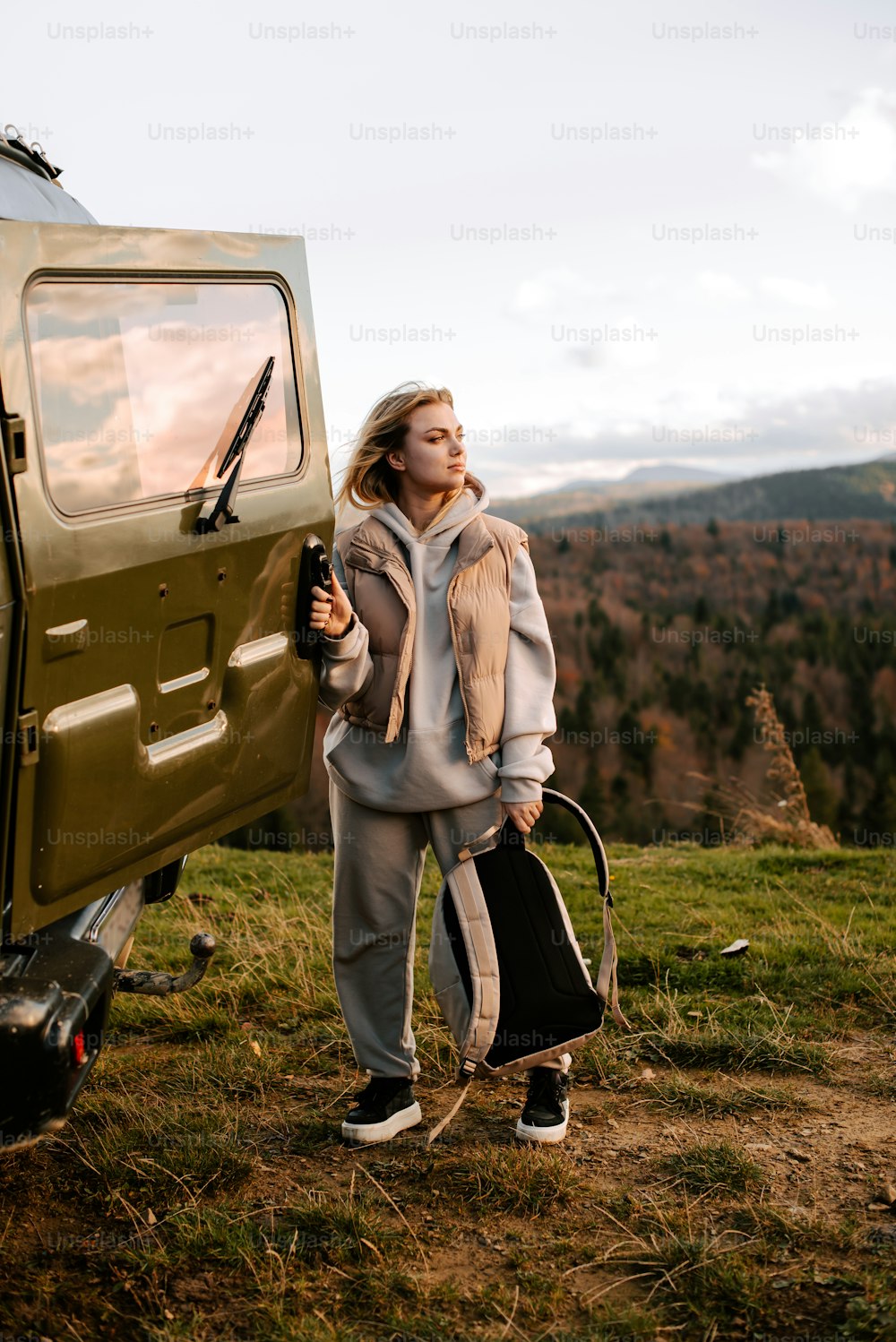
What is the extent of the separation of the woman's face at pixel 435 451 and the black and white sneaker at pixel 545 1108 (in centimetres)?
169

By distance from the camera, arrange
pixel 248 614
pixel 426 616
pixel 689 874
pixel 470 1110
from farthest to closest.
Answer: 1. pixel 689 874
2. pixel 470 1110
3. pixel 426 616
4. pixel 248 614

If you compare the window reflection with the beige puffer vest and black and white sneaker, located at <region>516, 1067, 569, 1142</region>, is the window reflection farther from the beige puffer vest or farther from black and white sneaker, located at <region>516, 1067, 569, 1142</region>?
black and white sneaker, located at <region>516, 1067, 569, 1142</region>

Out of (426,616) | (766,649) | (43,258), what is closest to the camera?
(43,258)

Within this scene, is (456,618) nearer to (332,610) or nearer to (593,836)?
(332,610)

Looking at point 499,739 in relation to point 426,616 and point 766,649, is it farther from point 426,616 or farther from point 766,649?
point 766,649

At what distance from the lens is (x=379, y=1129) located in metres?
3.37

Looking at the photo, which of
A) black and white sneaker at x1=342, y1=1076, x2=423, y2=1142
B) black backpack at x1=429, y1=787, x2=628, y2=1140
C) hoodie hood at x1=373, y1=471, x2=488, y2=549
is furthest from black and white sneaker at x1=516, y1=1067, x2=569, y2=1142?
hoodie hood at x1=373, y1=471, x2=488, y2=549

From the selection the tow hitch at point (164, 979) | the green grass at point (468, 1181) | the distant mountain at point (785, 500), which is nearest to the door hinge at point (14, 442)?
the tow hitch at point (164, 979)


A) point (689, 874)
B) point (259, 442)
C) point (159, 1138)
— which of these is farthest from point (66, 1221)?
point (689, 874)

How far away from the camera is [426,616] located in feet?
11.0

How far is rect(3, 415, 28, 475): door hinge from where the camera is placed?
2.33 metres

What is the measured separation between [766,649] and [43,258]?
69.5 m

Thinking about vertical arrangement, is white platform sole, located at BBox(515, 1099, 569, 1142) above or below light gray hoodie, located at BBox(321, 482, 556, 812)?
below

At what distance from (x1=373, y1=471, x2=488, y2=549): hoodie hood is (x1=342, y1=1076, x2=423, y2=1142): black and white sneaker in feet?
5.06
